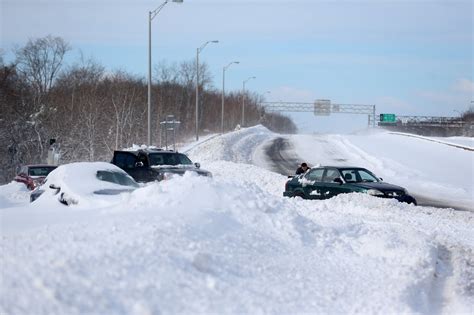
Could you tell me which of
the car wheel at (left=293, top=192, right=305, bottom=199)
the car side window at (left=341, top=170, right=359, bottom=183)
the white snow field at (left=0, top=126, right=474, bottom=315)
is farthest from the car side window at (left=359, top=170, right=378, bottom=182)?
the white snow field at (left=0, top=126, right=474, bottom=315)

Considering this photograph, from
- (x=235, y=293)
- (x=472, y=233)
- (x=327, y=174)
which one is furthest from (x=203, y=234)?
(x=327, y=174)

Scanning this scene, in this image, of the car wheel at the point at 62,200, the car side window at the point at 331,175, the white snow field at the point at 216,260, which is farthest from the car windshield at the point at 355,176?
the car wheel at the point at 62,200

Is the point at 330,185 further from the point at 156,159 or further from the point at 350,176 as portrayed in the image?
the point at 156,159

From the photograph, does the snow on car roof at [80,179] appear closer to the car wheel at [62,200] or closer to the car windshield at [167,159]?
the car wheel at [62,200]

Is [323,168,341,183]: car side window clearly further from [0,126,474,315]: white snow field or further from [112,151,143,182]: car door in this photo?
[0,126,474,315]: white snow field

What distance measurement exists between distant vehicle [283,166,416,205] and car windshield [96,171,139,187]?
20.0ft

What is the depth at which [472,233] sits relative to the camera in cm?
1363

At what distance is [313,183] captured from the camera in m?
19.4

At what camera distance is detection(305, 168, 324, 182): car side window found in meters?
19.5

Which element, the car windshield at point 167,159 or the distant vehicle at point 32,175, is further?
the distant vehicle at point 32,175

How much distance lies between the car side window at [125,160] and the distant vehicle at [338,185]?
516 centimetres

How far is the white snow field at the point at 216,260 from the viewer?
5.85 meters

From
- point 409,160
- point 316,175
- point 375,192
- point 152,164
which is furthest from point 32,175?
point 409,160

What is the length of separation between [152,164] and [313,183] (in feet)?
17.4
